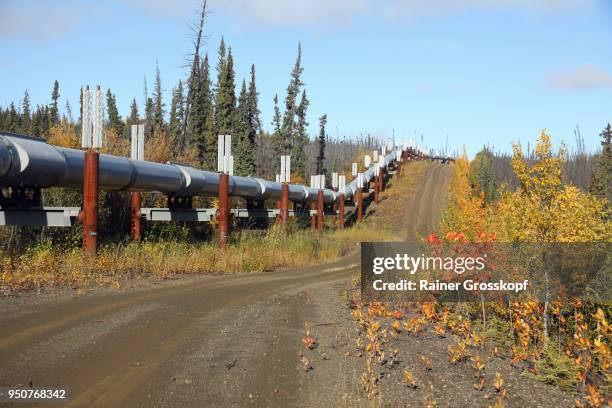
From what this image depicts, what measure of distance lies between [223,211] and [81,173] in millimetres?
7768

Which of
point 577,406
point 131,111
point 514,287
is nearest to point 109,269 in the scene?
point 514,287

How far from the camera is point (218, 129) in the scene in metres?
67.2

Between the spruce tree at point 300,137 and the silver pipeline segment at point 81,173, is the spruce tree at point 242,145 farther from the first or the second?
the silver pipeline segment at point 81,173

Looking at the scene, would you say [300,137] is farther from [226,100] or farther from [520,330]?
[520,330]

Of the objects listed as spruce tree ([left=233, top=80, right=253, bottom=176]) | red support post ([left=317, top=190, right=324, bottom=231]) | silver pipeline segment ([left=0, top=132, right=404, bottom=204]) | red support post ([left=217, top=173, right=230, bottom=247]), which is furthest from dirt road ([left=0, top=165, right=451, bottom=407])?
spruce tree ([left=233, top=80, right=253, bottom=176])

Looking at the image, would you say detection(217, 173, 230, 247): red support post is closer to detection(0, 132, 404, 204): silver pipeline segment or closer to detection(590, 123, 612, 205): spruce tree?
detection(0, 132, 404, 204): silver pipeline segment

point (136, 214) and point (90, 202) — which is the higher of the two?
point (90, 202)

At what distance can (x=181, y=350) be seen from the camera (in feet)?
24.2

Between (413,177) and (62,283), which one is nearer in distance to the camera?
(62,283)

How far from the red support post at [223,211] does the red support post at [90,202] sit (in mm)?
6935

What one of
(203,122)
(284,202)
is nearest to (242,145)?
(203,122)

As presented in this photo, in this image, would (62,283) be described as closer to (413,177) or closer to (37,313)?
(37,313)

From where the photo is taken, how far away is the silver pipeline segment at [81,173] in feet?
40.5

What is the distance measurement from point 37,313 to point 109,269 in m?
4.63
